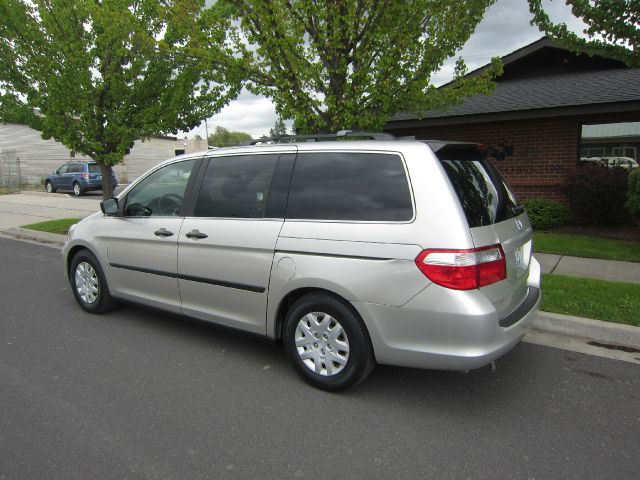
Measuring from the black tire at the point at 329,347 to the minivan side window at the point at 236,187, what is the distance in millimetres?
827

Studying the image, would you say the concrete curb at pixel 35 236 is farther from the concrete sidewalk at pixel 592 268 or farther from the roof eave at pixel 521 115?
the concrete sidewalk at pixel 592 268

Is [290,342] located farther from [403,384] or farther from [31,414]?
[31,414]

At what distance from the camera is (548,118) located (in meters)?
9.52

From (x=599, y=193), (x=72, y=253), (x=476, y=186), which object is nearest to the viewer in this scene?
(x=476, y=186)

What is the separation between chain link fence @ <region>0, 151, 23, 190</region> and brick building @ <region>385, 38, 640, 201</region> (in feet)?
79.6

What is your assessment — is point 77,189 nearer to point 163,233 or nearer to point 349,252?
point 163,233

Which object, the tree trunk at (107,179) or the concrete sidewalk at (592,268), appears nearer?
the concrete sidewalk at (592,268)

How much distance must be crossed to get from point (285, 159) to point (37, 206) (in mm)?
16120

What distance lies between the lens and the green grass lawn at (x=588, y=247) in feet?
22.7

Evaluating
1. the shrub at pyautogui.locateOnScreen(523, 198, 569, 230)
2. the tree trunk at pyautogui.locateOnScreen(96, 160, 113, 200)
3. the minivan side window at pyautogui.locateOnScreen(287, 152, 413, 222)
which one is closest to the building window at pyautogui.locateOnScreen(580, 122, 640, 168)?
the shrub at pyautogui.locateOnScreen(523, 198, 569, 230)

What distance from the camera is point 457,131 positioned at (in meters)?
10.6

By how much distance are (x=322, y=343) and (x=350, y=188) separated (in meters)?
1.10

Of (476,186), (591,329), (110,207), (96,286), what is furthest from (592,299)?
(96,286)

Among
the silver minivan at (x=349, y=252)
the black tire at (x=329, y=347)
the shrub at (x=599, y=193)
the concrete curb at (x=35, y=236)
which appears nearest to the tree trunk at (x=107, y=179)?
the concrete curb at (x=35, y=236)
